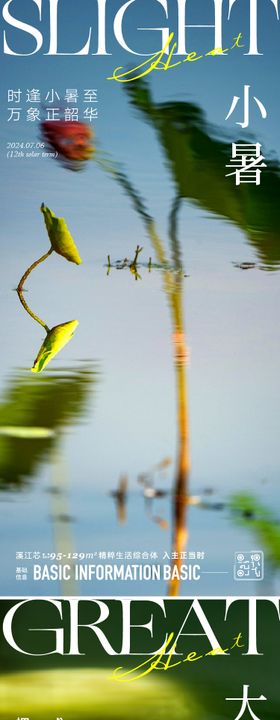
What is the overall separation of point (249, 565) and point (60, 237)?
0.54 metres

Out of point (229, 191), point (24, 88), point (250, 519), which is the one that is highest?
point (24, 88)

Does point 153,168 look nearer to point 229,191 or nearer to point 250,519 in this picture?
point 229,191

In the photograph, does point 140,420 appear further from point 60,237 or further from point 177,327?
point 60,237

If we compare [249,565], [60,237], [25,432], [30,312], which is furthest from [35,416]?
[249,565]

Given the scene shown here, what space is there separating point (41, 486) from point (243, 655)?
1.23 ft

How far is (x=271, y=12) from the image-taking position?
3.33 feet

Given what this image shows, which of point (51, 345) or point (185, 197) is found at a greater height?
point (185, 197)

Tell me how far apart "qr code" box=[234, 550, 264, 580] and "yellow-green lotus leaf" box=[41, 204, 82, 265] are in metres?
0.48

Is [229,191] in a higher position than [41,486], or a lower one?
higher

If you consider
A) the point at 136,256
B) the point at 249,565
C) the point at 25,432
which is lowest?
the point at 249,565

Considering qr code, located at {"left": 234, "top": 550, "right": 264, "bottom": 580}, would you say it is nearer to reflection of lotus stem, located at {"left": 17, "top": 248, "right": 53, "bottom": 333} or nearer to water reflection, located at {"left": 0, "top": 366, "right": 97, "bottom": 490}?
water reflection, located at {"left": 0, "top": 366, "right": 97, "bottom": 490}

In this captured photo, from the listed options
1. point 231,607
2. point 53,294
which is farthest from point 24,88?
point 231,607

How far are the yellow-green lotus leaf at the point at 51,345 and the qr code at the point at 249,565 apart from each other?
0.38 m

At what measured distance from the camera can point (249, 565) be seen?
1020 millimetres
